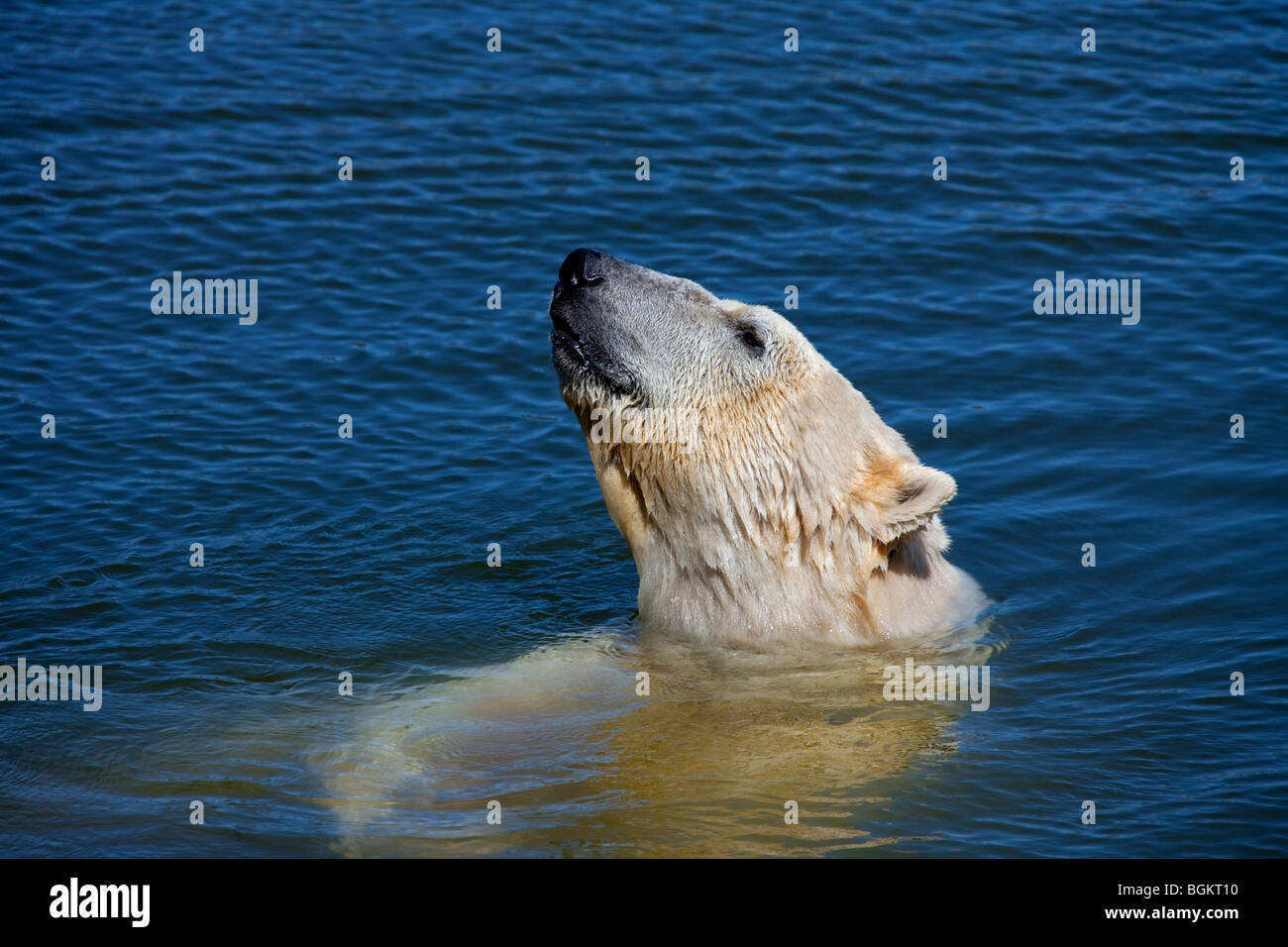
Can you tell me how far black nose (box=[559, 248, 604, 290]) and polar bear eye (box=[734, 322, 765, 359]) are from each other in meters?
0.73

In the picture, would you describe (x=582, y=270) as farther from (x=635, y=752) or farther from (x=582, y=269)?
(x=635, y=752)

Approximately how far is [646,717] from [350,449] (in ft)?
13.7

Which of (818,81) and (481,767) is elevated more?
(818,81)

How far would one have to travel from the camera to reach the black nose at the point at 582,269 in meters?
7.04

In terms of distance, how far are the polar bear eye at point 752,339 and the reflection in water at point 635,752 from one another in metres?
1.50

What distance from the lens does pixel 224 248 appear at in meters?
13.1

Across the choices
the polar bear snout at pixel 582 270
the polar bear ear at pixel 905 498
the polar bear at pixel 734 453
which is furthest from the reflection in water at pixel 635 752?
the polar bear snout at pixel 582 270

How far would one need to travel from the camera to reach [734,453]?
7.09m

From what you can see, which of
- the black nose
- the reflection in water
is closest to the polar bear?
the black nose

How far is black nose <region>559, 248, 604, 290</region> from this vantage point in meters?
7.04

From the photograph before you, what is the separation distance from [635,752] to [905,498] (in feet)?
5.71

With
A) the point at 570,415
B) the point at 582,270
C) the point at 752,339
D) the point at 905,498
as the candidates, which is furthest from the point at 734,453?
the point at 570,415
